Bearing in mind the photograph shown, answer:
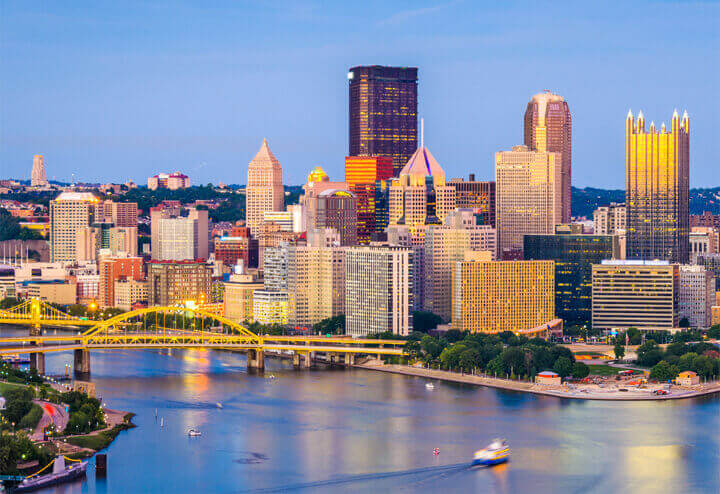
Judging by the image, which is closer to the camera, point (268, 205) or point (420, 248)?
point (420, 248)

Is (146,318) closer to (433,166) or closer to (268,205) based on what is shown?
(433,166)

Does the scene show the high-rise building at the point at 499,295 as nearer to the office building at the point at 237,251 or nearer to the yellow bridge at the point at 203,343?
the yellow bridge at the point at 203,343

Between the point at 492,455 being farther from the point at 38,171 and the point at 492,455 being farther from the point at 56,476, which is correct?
the point at 38,171

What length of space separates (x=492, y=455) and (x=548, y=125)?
61363 mm

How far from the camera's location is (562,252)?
79.3 metres

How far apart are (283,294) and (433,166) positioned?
60.8 ft

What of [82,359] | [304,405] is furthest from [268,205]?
[304,405]

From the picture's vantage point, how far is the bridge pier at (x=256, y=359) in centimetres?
6378

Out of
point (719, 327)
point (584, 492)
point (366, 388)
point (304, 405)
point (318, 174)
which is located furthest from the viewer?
point (318, 174)

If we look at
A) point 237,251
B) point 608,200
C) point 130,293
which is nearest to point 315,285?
point 130,293

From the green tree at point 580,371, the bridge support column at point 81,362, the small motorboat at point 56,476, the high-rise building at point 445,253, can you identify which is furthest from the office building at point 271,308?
the small motorboat at point 56,476

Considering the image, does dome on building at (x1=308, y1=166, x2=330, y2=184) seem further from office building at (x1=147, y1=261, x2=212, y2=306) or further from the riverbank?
the riverbank

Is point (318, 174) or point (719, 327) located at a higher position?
point (318, 174)

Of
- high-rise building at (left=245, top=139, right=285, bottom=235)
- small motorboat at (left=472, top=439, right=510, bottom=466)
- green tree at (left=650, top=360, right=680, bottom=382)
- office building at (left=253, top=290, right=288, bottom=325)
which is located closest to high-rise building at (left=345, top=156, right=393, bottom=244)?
high-rise building at (left=245, top=139, right=285, bottom=235)
